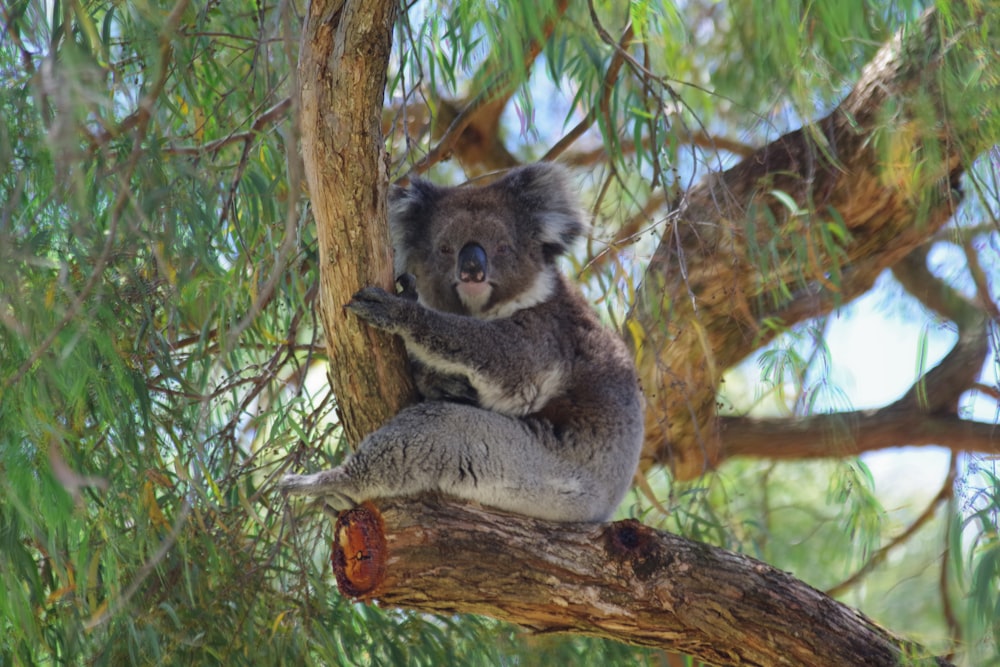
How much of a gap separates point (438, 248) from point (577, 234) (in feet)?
1.71

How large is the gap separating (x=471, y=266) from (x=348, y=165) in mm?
737

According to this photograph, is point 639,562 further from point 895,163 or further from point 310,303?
point 895,163

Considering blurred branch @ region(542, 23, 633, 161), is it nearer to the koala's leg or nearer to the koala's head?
the koala's head

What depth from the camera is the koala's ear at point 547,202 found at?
3.51 metres

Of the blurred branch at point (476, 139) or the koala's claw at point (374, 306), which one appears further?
the blurred branch at point (476, 139)

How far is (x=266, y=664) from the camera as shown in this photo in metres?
3.01

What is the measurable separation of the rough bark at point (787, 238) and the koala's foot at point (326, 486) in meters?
1.29

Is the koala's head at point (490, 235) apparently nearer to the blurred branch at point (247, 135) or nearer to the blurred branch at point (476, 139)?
the blurred branch at point (247, 135)

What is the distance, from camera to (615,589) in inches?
109

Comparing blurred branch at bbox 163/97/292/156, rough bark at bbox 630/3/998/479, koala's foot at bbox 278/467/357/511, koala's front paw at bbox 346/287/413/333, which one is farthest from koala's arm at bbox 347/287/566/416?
blurred branch at bbox 163/97/292/156

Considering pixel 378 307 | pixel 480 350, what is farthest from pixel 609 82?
pixel 378 307

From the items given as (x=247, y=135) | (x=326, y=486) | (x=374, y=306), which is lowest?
(x=326, y=486)

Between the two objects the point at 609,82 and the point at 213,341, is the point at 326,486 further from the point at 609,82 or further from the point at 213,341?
the point at 609,82

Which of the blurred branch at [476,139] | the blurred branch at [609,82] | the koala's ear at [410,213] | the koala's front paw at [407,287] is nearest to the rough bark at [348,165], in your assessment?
the koala's front paw at [407,287]
